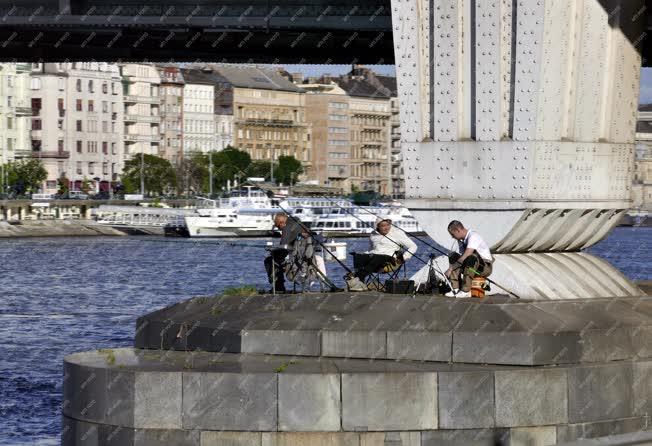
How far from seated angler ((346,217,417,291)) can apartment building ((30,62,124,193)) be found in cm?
14761

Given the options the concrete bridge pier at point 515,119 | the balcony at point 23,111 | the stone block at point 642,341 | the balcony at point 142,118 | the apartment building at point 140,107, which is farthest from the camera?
the balcony at point 142,118

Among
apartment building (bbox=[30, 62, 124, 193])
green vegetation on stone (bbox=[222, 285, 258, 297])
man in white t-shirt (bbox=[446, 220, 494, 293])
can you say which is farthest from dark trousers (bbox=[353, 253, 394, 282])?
apartment building (bbox=[30, 62, 124, 193])

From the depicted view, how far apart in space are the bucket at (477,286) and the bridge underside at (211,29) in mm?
12687

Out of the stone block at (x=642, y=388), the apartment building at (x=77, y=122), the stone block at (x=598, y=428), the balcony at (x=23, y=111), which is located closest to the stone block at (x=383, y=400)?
the stone block at (x=598, y=428)

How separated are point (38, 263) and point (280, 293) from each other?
6677 centimetres

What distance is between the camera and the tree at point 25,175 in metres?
161

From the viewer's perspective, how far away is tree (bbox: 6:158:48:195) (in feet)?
529

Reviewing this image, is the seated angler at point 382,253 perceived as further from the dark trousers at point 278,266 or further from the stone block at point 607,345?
the stone block at point 607,345

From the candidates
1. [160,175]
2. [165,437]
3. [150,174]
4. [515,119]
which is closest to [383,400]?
[165,437]

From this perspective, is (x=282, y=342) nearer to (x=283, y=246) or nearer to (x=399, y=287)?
(x=399, y=287)

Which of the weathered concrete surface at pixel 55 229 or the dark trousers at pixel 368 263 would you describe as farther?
the weathered concrete surface at pixel 55 229

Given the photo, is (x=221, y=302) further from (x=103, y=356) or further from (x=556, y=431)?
(x=556, y=431)

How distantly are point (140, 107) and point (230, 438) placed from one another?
17698 cm

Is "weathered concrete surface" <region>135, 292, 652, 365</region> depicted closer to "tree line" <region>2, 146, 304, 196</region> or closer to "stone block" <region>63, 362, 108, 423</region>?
"stone block" <region>63, 362, 108, 423</region>
